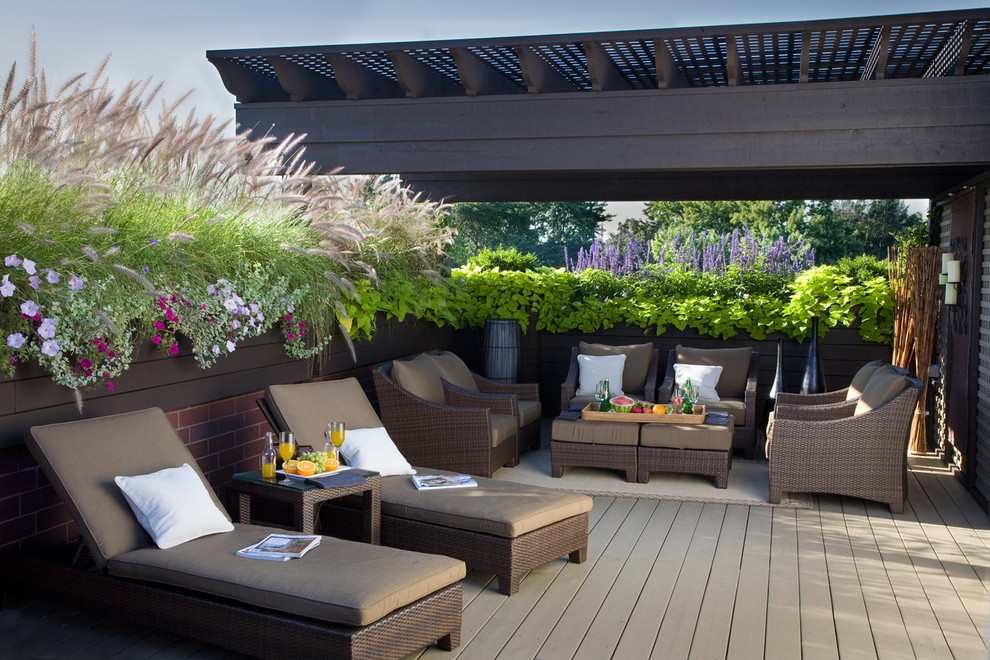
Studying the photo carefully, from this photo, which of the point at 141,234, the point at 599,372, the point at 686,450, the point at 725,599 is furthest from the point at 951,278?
the point at 141,234

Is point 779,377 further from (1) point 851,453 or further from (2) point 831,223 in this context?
(2) point 831,223

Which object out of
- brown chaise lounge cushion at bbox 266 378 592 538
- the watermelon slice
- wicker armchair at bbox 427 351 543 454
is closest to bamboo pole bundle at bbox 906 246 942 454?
the watermelon slice

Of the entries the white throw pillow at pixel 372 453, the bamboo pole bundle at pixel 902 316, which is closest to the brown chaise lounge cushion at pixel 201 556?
the white throw pillow at pixel 372 453

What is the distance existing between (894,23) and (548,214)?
2909 cm

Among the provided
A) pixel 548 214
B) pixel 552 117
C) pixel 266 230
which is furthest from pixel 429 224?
pixel 548 214

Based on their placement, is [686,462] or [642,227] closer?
[686,462]

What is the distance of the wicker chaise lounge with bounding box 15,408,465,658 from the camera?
275 centimetres

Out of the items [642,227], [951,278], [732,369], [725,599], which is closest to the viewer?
[725,599]

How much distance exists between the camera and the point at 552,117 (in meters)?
5.67

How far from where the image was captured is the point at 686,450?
18.6 ft

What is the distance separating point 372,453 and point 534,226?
2965 centimetres

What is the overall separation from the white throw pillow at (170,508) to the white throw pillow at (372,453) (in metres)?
1.01

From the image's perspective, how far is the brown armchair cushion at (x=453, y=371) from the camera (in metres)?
6.41

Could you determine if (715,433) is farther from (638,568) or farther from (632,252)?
(632,252)
